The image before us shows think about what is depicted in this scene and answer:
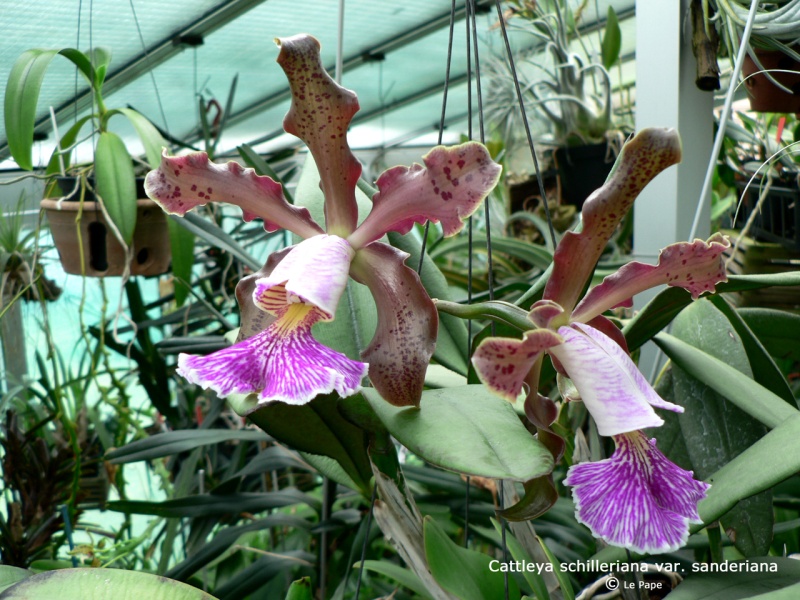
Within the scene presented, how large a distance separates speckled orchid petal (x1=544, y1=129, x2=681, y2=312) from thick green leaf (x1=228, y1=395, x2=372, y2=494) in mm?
218

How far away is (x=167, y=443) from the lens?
1.11 m

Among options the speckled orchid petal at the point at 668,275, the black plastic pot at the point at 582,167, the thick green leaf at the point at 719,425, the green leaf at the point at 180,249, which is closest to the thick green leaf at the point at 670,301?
the speckled orchid petal at the point at 668,275

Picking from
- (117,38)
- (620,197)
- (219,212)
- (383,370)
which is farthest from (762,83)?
(117,38)

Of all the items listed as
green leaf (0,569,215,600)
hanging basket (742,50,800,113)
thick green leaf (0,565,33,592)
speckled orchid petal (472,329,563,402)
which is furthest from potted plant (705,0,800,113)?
thick green leaf (0,565,33,592)

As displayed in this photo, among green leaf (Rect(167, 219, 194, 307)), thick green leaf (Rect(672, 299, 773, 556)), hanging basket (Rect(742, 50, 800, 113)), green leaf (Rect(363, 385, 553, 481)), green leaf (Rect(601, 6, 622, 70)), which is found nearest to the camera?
green leaf (Rect(363, 385, 553, 481))

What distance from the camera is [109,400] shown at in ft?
4.26

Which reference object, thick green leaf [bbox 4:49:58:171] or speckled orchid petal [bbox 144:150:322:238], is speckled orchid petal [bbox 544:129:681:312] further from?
thick green leaf [bbox 4:49:58:171]

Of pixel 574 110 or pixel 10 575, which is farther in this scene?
pixel 574 110

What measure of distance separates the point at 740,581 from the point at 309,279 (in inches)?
16.8

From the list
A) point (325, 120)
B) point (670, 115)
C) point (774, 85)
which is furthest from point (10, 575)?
point (774, 85)

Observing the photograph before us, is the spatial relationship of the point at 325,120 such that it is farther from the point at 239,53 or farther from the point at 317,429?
the point at 239,53

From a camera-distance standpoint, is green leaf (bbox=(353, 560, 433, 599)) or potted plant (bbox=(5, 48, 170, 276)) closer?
green leaf (bbox=(353, 560, 433, 599))

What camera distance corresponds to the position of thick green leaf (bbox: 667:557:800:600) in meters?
0.56

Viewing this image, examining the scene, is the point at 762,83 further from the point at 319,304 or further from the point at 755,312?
the point at 319,304
